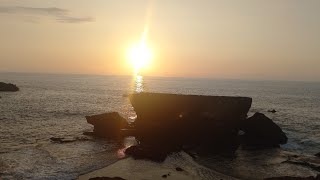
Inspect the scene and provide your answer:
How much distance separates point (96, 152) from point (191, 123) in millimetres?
14824

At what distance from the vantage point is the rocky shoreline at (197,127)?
133 ft

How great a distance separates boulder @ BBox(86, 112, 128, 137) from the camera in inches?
1860

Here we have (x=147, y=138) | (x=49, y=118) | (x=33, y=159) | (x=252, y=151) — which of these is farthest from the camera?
(x=49, y=118)

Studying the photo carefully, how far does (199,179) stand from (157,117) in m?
20.9

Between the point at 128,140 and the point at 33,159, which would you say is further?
the point at 128,140

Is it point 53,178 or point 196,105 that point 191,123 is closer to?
point 196,105

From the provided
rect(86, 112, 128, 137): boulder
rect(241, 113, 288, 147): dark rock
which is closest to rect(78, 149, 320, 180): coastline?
rect(241, 113, 288, 147): dark rock

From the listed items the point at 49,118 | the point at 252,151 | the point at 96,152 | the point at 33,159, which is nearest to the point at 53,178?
the point at 33,159

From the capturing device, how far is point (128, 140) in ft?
147

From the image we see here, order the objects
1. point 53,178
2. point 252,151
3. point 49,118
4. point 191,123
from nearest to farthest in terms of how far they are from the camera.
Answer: point 53,178
point 252,151
point 191,123
point 49,118

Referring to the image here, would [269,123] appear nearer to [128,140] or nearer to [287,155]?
[287,155]

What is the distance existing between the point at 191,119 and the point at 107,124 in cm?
1173

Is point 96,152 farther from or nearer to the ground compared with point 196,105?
nearer to the ground

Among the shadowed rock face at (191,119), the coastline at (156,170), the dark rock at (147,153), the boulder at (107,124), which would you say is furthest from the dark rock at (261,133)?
the boulder at (107,124)
